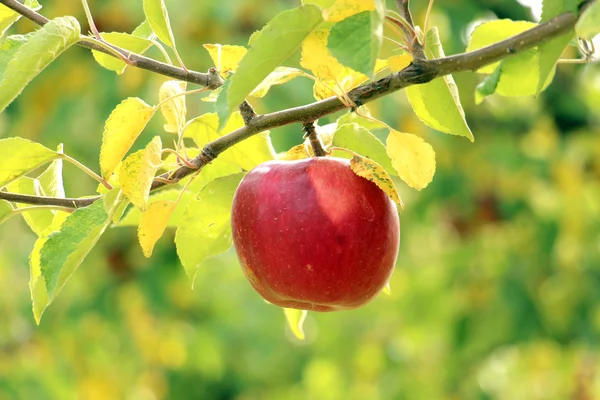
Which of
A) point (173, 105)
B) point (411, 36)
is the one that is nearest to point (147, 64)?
point (173, 105)

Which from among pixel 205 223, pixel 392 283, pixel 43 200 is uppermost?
pixel 43 200

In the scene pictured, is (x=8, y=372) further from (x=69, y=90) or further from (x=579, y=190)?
(x=579, y=190)

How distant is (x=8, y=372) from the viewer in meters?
3.05

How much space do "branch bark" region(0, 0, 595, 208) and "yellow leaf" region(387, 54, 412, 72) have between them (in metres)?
0.03

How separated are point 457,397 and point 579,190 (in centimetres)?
105

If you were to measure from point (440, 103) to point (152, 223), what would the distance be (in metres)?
0.30

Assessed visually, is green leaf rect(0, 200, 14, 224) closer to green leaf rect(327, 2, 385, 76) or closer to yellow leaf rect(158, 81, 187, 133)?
yellow leaf rect(158, 81, 187, 133)

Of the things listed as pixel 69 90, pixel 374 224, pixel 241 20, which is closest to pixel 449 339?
pixel 241 20

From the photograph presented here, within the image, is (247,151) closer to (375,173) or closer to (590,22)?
(375,173)

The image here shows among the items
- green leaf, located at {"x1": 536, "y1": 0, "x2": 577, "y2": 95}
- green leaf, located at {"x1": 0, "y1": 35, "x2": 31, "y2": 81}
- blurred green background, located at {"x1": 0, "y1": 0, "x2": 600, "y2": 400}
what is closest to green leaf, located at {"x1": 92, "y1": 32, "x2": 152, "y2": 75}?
green leaf, located at {"x1": 0, "y1": 35, "x2": 31, "y2": 81}

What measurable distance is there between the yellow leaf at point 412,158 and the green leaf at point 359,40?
0.18m

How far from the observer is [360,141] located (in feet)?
2.97

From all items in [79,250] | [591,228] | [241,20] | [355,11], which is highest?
[355,11]

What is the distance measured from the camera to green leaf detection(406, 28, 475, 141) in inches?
32.9
